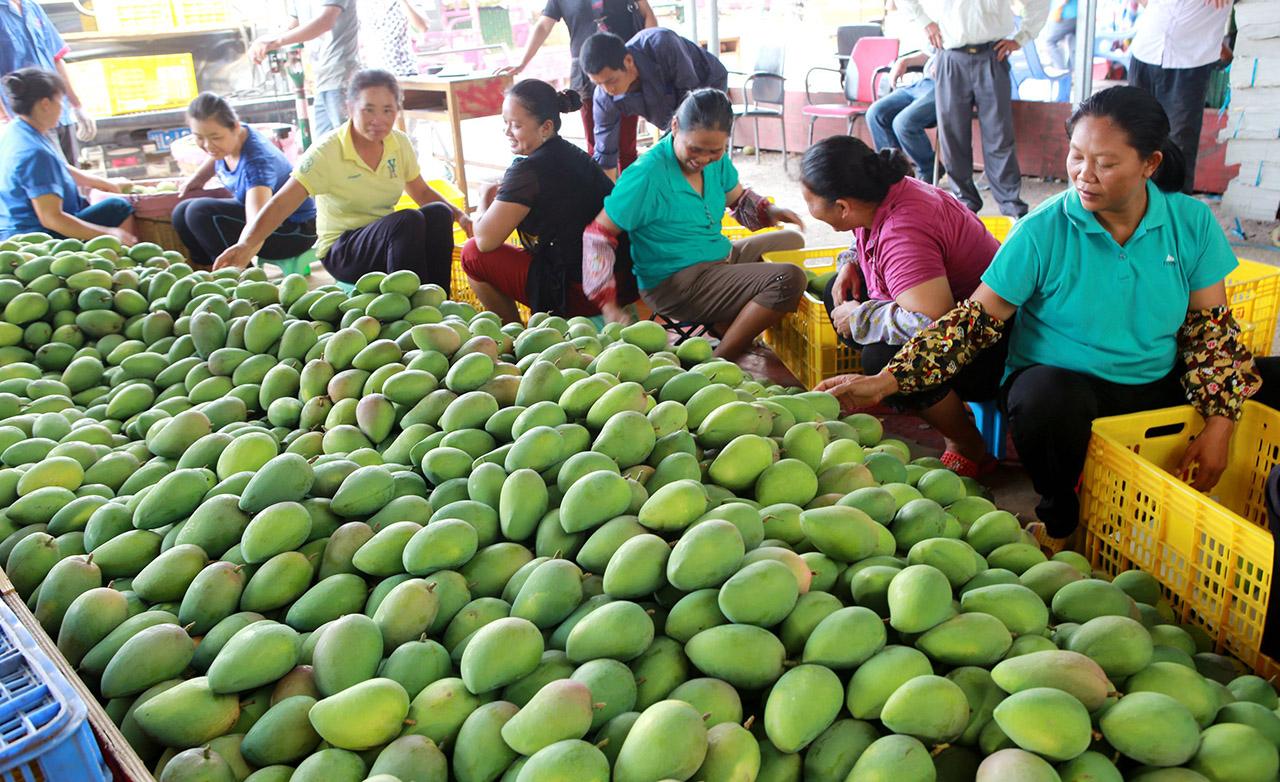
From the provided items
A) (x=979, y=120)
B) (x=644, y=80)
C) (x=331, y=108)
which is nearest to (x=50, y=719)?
(x=644, y=80)

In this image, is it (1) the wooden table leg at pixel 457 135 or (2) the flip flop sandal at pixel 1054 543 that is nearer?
(2) the flip flop sandal at pixel 1054 543

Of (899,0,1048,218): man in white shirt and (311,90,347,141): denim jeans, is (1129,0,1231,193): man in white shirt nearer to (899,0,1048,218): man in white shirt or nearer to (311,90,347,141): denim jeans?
(899,0,1048,218): man in white shirt

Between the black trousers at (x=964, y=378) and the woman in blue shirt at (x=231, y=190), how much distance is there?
271 centimetres

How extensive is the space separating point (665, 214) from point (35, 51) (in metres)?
4.07

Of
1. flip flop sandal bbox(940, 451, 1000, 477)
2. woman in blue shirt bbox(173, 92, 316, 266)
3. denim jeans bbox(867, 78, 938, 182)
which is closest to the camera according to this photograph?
flip flop sandal bbox(940, 451, 1000, 477)

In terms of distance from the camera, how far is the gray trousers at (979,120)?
4.95 meters

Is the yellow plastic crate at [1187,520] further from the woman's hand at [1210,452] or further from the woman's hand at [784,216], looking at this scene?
the woman's hand at [784,216]

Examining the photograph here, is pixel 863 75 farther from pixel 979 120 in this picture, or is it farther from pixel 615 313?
pixel 615 313

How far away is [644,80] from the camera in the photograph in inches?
160

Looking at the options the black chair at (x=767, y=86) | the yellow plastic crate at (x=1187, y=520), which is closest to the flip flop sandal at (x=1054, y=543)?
the yellow plastic crate at (x=1187, y=520)

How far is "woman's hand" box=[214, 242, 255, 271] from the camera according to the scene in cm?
290

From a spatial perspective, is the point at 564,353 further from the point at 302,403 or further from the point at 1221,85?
the point at 1221,85

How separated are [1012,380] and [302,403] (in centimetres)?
150

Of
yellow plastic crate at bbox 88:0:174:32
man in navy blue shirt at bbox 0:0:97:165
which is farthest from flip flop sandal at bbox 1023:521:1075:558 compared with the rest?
yellow plastic crate at bbox 88:0:174:32
